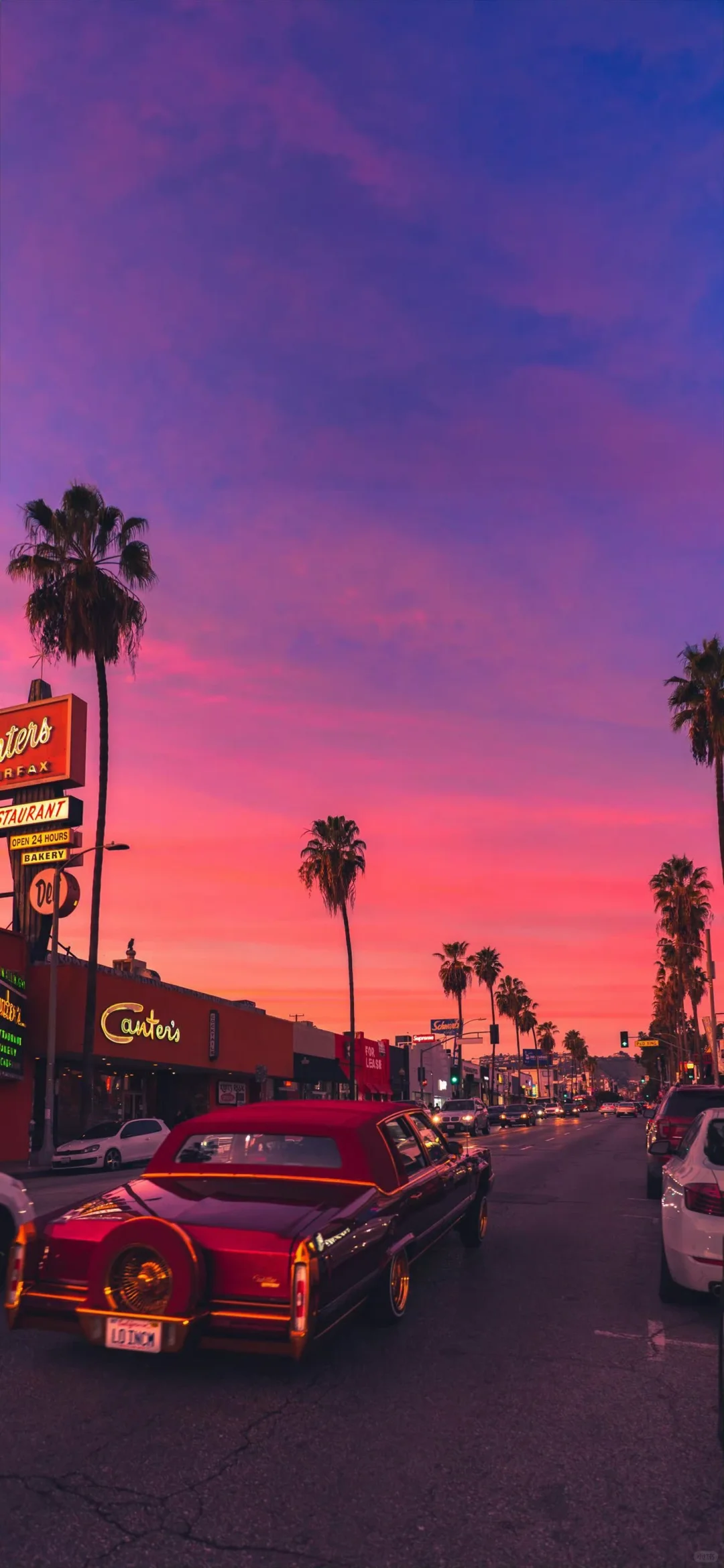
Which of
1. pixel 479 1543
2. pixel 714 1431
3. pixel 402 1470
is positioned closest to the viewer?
pixel 479 1543

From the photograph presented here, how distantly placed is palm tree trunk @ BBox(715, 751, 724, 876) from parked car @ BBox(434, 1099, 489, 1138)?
1552cm

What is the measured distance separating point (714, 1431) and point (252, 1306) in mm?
2385

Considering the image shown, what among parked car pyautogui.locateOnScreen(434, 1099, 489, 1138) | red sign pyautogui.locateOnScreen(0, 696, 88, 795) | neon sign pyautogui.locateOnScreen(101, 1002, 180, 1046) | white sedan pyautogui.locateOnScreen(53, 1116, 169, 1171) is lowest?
parked car pyautogui.locateOnScreen(434, 1099, 489, 1138)

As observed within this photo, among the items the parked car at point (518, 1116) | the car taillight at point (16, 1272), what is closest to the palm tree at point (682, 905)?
the parked car at point (518, 1116)

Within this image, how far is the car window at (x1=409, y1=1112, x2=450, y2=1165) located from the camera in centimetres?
877

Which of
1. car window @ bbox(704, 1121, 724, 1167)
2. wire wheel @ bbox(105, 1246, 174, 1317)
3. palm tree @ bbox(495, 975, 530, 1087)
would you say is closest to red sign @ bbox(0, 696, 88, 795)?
car window @ bbox(704, 1121, 724, 1167)

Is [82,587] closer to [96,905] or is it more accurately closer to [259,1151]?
[96,905]

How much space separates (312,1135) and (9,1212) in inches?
127

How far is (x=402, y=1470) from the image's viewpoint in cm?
474

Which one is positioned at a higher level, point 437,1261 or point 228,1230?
point 228,1230

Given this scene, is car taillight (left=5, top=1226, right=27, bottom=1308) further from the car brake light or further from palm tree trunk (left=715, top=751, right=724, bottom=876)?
palm tree trunk (left=715, top=751, right=724, bottom=876)

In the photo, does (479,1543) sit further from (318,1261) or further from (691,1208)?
(691,1208)

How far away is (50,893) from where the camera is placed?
35.2m

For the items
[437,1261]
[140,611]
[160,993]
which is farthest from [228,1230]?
[160,993]
